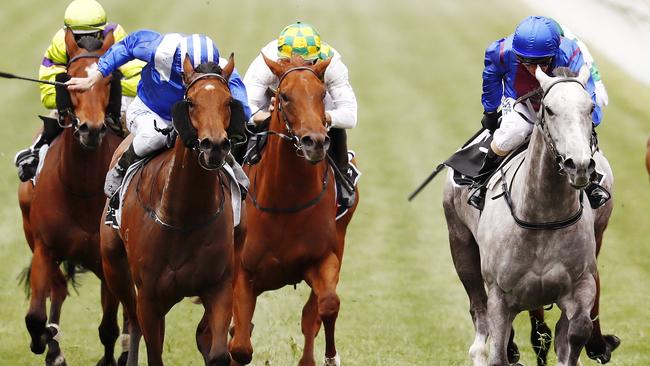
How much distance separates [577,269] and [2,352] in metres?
6.23

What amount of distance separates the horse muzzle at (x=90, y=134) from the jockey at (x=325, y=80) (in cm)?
108

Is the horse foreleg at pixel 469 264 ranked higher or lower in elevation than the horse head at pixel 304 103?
lower

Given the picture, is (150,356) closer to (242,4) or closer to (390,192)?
(390,192)

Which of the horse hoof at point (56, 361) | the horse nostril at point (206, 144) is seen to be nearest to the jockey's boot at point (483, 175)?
the horse nostril at point (206, 144)

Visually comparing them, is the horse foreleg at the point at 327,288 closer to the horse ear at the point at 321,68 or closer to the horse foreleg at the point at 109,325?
the horse ear at the point at 321,68

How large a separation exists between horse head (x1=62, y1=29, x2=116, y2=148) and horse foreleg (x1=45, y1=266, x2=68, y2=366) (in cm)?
135

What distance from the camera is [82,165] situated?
32.1ft

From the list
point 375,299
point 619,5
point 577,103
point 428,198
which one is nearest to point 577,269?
point 577,103

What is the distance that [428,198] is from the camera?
826 inches

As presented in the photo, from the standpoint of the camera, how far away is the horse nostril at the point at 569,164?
674cm

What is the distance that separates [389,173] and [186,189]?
1473 centimetres

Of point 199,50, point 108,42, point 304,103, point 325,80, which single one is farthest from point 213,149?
point 108,42

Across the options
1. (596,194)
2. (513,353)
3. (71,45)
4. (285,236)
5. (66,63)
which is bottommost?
(513,353)

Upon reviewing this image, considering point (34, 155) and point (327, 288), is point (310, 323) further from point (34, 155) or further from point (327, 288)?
point (34, 155)
